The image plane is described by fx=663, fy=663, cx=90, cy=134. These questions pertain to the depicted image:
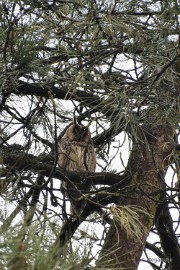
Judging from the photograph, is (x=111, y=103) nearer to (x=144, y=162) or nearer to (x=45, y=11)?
(x=45, y=11)

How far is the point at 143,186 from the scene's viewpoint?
11.8 ft

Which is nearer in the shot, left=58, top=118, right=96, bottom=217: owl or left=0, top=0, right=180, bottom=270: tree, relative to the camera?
left=0, top=0, right=180, bottom=270: tree

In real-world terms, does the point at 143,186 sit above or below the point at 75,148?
below

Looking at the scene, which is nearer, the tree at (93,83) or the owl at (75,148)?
the tree at (93,83)

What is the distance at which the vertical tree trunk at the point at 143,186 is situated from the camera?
3.30 m

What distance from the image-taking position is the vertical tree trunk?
3.30 metres

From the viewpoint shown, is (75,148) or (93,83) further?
(75,148)

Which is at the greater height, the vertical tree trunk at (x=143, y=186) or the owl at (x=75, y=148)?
the owl at (x=75, y=148)

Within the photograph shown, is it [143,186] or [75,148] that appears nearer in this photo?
[143,186]

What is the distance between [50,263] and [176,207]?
2062mm

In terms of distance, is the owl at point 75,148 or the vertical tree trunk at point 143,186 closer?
the vertical tree trunk at point 143,186

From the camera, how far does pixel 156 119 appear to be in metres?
3.31

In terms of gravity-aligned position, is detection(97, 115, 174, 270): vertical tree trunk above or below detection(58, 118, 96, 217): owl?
below

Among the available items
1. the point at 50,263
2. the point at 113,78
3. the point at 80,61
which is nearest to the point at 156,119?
the point at 113,78
